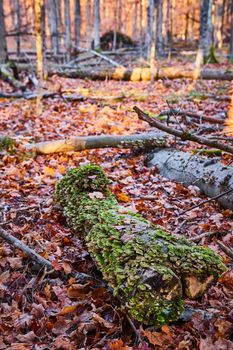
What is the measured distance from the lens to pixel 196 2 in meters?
38.0

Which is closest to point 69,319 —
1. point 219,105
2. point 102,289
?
point 102,289

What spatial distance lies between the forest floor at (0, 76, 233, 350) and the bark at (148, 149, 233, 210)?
141 mm

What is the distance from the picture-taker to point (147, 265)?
2717 millimetres

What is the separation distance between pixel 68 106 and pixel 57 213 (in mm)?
6788

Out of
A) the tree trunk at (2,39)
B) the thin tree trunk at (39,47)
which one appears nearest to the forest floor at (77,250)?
the thin tree trunk at (39,47)

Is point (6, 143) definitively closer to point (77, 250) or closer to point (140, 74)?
point (77, 250)

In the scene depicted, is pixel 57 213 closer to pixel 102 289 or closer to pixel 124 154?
pixel 102 289

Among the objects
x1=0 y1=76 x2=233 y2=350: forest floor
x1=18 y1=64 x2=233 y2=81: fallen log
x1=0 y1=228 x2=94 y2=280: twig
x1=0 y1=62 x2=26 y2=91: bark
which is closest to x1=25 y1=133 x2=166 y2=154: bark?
x1=0 y1=76 x2=233 y2=350: forest floor

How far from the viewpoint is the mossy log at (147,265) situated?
260 cm

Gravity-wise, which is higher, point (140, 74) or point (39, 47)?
point (39, 47)

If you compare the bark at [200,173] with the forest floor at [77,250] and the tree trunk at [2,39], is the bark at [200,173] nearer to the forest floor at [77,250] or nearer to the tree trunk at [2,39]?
the forest floor at [77,250]

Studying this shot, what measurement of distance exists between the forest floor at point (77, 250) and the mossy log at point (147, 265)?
16 centimetres

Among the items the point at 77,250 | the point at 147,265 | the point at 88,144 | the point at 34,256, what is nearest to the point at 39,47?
the point at 88,144

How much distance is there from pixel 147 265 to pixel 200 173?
2.62 m
